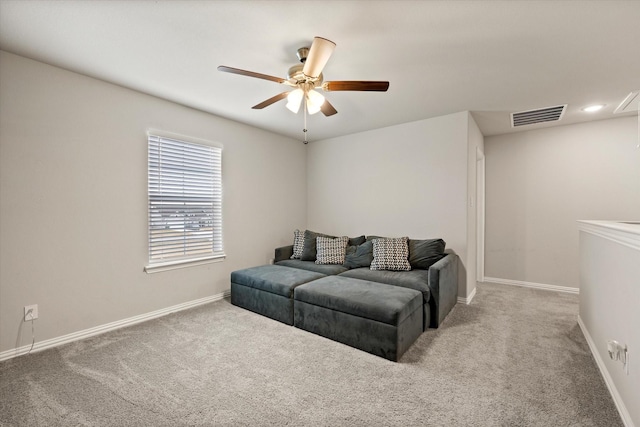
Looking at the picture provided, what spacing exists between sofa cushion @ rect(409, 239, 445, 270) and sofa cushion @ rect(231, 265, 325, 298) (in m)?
1.15

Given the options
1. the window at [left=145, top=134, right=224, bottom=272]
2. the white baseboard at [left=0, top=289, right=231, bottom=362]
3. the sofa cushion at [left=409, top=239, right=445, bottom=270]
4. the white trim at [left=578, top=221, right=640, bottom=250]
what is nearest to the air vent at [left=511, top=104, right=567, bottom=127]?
the white trim at [left=578, top=221, right=640, bottom=250]

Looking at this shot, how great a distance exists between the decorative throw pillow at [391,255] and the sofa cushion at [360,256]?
0.47ft

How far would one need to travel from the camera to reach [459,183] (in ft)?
11.6

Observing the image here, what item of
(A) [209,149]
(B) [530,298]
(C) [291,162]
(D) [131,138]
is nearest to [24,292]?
(D) [131,138]

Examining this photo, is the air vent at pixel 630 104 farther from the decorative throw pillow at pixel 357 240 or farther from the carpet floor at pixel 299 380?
the decorative throw pillow at pixel 357 240

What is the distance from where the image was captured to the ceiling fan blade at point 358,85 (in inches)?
79.4

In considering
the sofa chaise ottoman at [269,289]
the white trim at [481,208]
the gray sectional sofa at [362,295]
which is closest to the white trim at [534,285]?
the white trim at [481,208]

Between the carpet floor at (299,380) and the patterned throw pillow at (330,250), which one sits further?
the patterned throw pillow at (330,250)

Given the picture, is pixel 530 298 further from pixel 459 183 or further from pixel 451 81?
pixel 451 81

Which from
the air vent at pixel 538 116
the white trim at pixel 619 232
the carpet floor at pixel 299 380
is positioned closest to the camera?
the white trim at pixel 619 232

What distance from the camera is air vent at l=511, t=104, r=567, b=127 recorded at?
342 centimetres

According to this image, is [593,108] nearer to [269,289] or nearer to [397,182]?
[397,182]

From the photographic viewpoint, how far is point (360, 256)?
378 cm

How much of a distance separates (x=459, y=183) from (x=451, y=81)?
1.34 m
